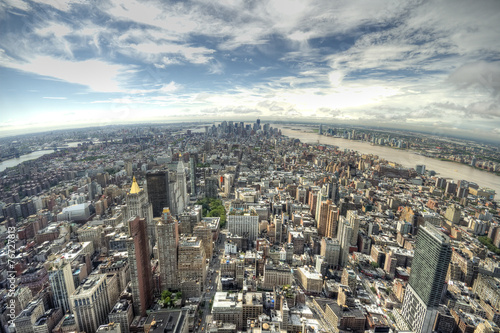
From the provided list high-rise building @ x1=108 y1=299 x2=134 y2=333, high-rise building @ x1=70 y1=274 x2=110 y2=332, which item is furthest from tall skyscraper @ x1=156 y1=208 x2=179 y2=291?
high-rise building @ x1=70 y1=274 x2=110 y2=332

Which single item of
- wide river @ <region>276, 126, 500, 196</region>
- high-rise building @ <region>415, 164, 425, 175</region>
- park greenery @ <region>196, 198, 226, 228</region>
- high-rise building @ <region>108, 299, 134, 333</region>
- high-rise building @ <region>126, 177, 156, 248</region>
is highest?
wide river @ <region>276, 126, 500, 196</region>

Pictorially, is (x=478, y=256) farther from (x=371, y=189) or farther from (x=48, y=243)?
(x=48, y=243)

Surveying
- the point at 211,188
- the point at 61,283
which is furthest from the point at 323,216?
the point at 61,283

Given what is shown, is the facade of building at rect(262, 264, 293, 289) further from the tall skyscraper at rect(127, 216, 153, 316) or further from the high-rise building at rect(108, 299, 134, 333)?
the high-rise building at rect(108, 299, 134, 333)

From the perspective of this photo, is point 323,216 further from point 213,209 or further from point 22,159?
point 22,159

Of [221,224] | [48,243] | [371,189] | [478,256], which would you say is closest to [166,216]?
[221,224]

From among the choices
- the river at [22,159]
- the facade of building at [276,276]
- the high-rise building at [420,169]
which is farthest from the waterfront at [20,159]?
the high-rise building at [420,169]
